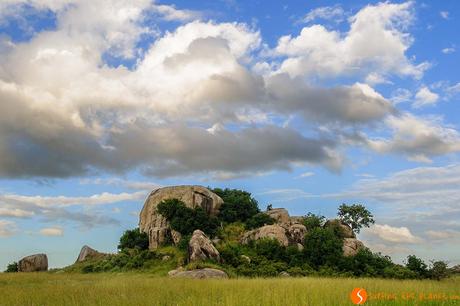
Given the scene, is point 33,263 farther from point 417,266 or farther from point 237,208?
point 417,266

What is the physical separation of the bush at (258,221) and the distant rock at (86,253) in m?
25.1

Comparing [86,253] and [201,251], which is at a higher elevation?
[86,253]

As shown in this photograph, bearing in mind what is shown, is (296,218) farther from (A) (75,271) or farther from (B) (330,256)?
(A) (75,271)

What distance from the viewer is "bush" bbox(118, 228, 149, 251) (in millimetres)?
A: 67062

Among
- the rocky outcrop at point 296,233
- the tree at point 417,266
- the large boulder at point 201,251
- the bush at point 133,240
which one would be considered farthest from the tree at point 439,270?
the bush at point 133,240

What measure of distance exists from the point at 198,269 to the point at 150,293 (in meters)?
24.1

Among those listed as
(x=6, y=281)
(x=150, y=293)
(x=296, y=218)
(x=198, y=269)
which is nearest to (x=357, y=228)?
(x=296, y=218)

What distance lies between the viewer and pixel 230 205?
70.3 m

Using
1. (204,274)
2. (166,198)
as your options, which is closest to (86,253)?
(166,198)

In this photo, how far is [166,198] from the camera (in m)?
71.1

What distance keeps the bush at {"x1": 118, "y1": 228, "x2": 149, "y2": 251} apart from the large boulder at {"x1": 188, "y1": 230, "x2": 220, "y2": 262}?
15.5 metres

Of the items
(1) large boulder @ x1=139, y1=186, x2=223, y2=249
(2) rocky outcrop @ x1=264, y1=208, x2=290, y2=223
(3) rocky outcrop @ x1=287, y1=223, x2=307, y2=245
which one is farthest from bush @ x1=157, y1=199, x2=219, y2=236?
(3) rocky outcrop @ x1=287, y1=223, x2=307, y2=245

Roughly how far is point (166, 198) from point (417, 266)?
1335 inches

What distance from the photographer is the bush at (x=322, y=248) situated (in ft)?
182
